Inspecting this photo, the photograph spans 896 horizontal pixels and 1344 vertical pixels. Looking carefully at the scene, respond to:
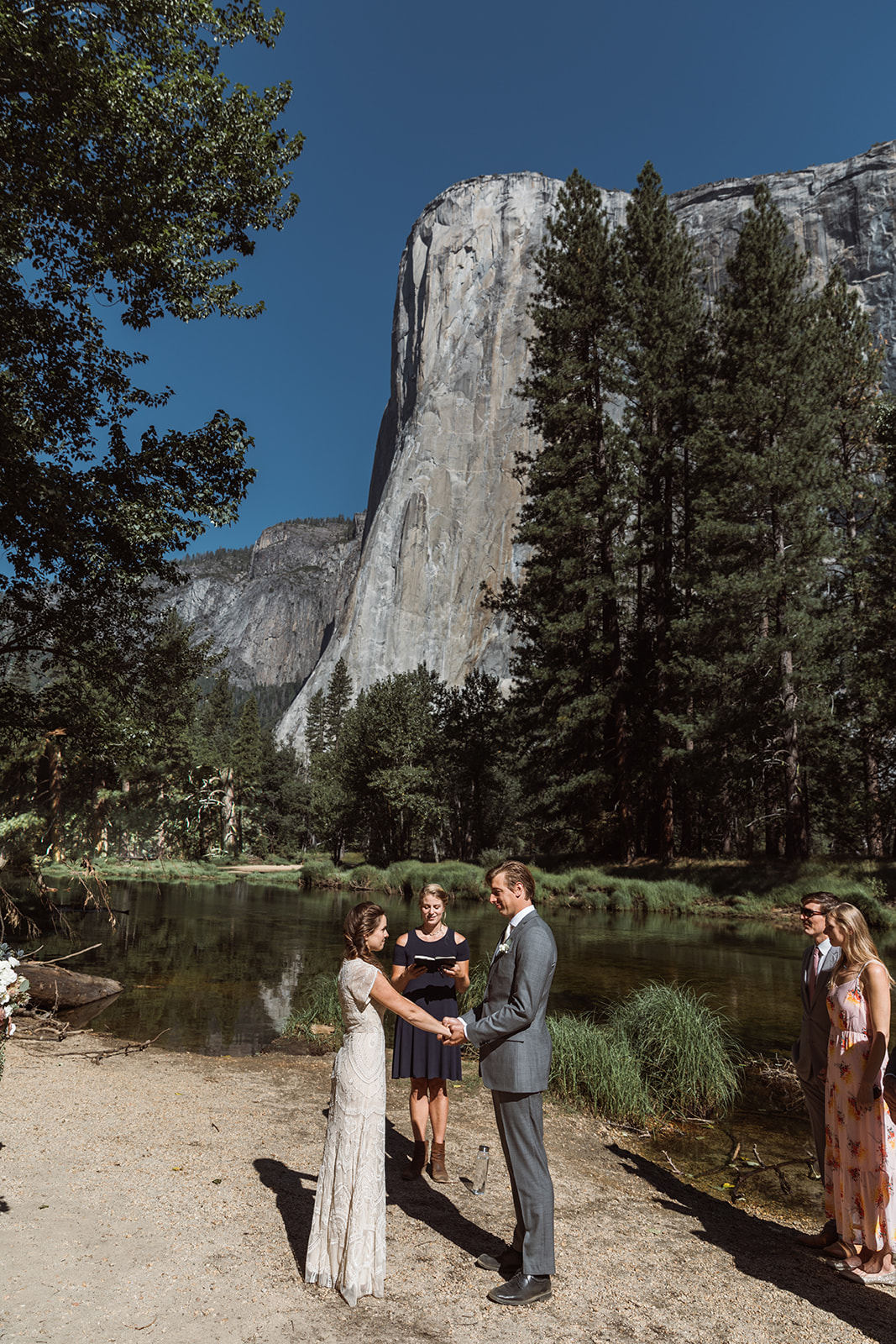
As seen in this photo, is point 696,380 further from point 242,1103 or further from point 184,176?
point 242,1103

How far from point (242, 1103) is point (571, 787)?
934 inches

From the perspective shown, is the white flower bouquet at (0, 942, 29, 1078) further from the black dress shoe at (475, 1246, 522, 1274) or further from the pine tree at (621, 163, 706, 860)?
the pine tree at (621, 163, 706, 860)

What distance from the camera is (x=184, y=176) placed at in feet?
32.9

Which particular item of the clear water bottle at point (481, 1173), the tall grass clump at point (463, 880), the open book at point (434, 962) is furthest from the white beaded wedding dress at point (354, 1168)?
the tall grass clump at point (463, 880)

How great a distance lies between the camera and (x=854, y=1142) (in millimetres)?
4145

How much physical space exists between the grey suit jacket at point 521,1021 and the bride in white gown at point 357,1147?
27 cm

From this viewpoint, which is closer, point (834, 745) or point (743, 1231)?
point (743, 1231)

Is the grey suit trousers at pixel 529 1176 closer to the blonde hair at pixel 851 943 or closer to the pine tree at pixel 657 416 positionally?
the blonde hair at pixel 851 943

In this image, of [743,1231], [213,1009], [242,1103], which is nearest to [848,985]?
[743,1231]


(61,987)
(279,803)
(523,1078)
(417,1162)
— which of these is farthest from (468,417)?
(523,1078)

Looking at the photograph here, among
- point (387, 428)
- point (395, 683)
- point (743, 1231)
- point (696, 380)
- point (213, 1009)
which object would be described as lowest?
point (213, 1009)

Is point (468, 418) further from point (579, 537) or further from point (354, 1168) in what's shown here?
point (354, 1168)

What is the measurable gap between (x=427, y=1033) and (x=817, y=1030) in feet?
8.09

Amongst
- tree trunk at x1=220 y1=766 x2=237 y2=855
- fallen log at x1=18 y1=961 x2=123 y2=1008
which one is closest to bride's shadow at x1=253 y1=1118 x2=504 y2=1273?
fallen log at x1=18 y1=961 x2=123 y2=1008
